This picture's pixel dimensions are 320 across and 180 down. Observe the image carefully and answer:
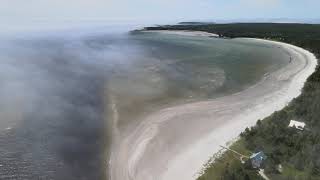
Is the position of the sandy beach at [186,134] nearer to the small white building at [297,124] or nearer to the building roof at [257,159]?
the building roof at [257,159]

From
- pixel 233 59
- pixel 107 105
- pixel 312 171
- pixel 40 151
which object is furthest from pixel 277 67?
pixel 40 151

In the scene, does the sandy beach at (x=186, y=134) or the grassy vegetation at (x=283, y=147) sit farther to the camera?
the sandy beach at (x=186, y=134)

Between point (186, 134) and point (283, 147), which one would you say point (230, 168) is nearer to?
point (283, 147)

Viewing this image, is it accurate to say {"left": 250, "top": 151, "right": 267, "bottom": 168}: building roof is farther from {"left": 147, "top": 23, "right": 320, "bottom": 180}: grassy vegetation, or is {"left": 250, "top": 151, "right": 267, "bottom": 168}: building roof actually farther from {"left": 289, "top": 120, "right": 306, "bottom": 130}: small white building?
{"left": 289, "top": 120, "right": 306, "bottom": 130}: small white building

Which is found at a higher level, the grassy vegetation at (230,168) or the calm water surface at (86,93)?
the grassy vegetation at (230,168)

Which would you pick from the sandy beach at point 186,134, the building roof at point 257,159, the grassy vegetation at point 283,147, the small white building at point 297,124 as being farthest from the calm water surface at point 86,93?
the small white building at point 297,124

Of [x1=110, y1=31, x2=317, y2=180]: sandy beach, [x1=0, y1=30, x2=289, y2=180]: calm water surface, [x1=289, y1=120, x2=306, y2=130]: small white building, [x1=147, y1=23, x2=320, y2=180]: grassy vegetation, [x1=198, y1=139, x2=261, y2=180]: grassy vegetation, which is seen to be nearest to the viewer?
[x1=198, y1=139, x2=261, y2=180]: grassy vegetation

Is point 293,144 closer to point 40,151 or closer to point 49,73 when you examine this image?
point 40,151

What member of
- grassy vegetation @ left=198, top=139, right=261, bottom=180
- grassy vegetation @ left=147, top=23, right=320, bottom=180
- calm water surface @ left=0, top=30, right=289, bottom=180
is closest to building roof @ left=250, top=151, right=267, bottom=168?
grassy vegetation @ left=147, top=23, right=320, bottom=180

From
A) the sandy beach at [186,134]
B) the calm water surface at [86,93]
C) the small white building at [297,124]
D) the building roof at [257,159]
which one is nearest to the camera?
the building roof at [257,159]
